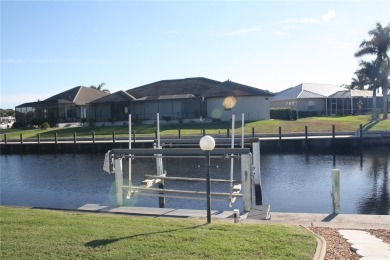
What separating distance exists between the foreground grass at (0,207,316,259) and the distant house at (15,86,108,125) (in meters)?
51.9

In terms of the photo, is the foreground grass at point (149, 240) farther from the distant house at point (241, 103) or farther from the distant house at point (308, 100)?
the distant house at point (308, 100)

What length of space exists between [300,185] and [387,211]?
524 centimetres

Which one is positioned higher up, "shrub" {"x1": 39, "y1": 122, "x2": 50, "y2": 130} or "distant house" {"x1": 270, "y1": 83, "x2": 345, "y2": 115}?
"distant house" {"x1": 270, "y1": 83, "x2": 345, "y2": 115}

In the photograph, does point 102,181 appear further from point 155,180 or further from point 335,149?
point 335,149

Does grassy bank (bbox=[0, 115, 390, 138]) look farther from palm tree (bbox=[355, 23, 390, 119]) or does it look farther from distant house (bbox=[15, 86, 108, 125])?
distant house (bbox=[15, 86, 108, 125])

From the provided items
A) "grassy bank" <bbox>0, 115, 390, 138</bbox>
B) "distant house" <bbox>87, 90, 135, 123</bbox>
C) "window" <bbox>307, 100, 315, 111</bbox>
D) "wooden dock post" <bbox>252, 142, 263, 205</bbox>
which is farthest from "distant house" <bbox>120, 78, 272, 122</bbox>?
"wooden dock post" <bbox>252, 142, 263, 205</bbox>

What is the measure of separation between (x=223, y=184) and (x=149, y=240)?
11243 millimetres

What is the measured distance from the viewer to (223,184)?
17.7 meters

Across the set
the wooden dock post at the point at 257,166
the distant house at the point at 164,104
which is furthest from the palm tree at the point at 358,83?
the wooden dock post at the point at 257,166

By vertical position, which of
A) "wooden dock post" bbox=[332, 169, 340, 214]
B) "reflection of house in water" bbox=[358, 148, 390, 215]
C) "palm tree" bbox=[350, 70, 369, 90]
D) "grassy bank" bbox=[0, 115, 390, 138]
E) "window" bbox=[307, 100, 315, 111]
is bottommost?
"reflection of house in water" bbox=[358, 148, 390, 215]

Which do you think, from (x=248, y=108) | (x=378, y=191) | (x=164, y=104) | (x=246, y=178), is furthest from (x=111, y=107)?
(x=246, y=178)

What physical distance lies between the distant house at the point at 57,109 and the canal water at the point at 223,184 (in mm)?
26864

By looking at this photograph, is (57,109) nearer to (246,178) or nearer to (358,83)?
(246,178)

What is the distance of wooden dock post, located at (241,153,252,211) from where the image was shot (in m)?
10.7
